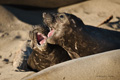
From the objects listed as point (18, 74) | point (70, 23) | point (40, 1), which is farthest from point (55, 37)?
point (40, 1)

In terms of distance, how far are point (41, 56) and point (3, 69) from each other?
0.62m

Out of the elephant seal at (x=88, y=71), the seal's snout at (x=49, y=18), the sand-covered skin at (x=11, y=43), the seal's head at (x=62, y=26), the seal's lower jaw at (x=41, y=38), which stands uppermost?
the seal's snout at (x=49, y=18)

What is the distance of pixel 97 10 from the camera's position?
5.80 metres

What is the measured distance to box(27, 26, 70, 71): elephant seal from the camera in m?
2.88

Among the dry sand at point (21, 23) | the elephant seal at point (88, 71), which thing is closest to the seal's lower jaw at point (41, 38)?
the dry sand at point (21, 23)

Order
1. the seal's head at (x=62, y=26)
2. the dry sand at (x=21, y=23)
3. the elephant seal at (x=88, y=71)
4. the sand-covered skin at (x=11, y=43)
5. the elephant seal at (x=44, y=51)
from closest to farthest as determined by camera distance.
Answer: the elephant seal at (x=88, y=71) < the seal's head at (x=62, y=26) < the elephant seal at (x=44, y=51) < the sand-covered skin at (x=11, y=43) < the dry sand at (x=21, y=23)

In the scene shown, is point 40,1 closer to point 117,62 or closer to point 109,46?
point 109,46

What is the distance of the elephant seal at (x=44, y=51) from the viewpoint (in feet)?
9.44

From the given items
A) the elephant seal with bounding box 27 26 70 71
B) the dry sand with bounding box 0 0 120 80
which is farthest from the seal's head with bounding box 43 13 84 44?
the dry sand with bounding box 0 0 120 80

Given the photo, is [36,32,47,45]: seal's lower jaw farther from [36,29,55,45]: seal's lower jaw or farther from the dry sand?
the dry sand

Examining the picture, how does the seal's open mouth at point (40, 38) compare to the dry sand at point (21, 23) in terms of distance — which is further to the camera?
the dry sand at point (21, 23)

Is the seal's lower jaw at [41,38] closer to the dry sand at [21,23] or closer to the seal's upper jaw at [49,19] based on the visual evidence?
the seal's upper jaw at [49,19]

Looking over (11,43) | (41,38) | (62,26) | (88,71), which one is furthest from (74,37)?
(11,43)

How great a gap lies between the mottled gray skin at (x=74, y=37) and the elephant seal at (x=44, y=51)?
127 millimetres
